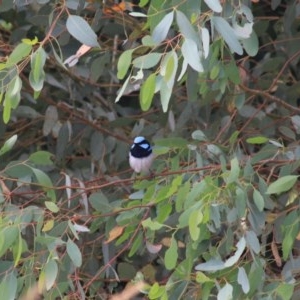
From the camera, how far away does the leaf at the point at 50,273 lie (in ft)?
8.52

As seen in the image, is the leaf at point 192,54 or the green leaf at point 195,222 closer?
the leaf at point 192,54

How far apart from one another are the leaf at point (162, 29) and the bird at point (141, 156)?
0.88 metres

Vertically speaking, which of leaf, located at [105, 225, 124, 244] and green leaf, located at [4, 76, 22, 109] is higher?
green leaf, located at [4, 76, 22, 109]

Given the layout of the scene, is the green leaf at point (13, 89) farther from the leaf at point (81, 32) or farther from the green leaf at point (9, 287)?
the green leaf at point (9, 287)

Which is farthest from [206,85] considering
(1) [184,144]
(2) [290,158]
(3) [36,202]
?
(3) [36,202]

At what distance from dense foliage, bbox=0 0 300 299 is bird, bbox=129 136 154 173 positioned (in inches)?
2.0

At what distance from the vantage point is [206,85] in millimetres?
3182

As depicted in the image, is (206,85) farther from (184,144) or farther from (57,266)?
(57,266)

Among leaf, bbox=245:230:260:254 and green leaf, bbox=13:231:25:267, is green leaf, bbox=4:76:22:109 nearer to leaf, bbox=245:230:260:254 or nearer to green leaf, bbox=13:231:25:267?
green leaf, bbox=13:231:25:267

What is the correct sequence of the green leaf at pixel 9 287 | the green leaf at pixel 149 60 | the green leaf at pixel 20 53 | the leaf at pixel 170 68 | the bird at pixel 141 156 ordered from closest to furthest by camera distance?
the leaf at pixel 170 68, the green leaf at pixel 149 60, the green leaf at pixel 20 53, the green leaf at pixel 9 287, the bird at pixel 141 156

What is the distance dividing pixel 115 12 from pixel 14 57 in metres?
0.83

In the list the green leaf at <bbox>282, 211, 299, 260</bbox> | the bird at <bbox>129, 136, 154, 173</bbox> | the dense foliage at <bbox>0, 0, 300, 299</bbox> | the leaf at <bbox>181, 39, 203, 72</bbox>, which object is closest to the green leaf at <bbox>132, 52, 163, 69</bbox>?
the dense foliage at <bbox>0, 0, 300, 299</bbox>

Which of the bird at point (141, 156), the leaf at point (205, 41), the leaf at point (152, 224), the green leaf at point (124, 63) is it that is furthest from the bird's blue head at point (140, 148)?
the leaf at point (205, 41)

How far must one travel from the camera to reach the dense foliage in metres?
2.57
